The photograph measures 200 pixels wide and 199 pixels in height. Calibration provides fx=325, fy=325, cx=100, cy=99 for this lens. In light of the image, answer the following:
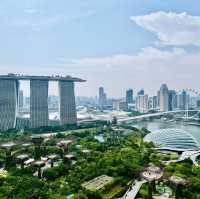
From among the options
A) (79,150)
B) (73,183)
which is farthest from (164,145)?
(73,183)

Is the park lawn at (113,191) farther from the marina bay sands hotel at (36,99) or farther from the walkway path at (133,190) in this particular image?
the marina bay sands hotel at (36,99)

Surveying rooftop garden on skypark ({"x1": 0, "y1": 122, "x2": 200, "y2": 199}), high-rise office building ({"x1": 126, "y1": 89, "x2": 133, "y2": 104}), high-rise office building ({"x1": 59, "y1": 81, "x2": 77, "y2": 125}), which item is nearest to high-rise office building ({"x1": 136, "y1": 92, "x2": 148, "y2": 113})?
high-rise office building ({"x1": 126, "y1": 89, "x2": 133, "y2": 104})

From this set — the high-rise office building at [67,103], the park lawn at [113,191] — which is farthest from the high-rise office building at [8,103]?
the park lawn at [113,191]

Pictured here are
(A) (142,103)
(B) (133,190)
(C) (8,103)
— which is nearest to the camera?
(B) (133,190)

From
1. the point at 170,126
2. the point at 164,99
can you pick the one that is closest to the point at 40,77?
the point at 170,126

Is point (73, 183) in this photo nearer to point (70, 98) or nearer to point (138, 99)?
point (70, 98)

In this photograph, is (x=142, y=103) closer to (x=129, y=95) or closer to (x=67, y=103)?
(x=129, y=95)
